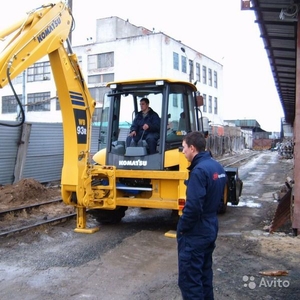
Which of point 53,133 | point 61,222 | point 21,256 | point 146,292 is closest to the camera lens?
point 146,292

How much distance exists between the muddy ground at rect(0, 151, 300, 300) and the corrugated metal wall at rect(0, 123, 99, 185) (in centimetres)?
559

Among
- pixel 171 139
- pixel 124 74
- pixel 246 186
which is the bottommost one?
pixel 246 186

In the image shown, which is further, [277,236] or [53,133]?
[53,133]

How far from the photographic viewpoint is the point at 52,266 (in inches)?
229

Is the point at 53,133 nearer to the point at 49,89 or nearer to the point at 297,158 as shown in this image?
the point at 297,158

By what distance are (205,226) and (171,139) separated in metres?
3.93

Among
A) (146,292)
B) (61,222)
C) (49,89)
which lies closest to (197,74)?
(49,89)

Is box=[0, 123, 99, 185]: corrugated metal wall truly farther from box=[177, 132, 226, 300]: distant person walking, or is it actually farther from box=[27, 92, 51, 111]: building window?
box=[27, 92, 51, 111]: building window

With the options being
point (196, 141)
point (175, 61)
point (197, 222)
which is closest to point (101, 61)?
point (175, 61)

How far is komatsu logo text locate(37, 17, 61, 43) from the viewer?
6363 millimetres

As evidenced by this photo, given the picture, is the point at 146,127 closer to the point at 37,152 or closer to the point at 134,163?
the point at 134,163

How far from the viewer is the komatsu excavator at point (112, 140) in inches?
273

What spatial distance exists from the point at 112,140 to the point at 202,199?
463 centimetres

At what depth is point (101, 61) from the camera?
153 ft
